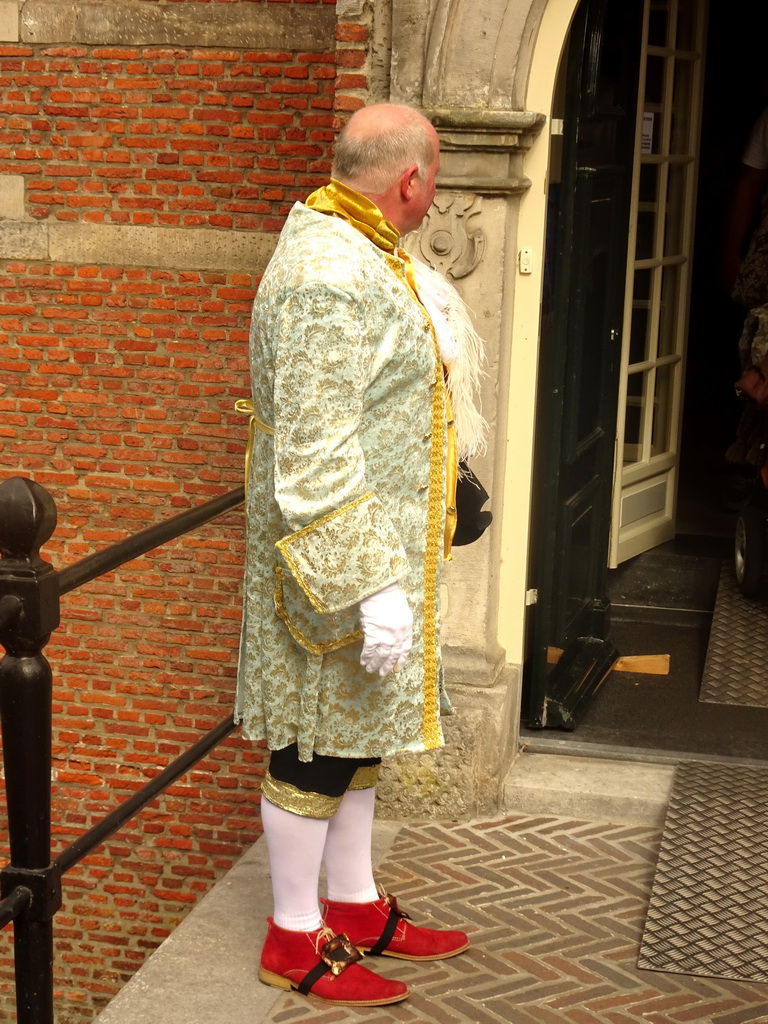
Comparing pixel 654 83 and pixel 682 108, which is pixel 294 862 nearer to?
pixel 654 83

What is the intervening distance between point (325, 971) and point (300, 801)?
15.7 inches

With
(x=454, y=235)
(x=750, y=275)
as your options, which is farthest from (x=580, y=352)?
(x=750, y=275)

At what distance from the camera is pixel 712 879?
352cm

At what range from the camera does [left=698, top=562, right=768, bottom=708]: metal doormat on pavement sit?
5012mm

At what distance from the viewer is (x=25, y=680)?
2.28 meters

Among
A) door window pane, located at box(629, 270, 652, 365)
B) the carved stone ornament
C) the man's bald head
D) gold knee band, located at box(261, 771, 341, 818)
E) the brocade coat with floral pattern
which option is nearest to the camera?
the brocade coat with floral pattern

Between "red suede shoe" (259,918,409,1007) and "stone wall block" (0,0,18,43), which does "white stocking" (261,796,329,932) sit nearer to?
"red suede shoe" (259,918,409,1007)

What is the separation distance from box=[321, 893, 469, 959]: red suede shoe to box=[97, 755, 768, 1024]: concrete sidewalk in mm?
30

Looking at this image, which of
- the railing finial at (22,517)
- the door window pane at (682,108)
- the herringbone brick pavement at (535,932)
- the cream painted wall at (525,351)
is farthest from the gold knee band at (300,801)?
the door window pane at (682,108)

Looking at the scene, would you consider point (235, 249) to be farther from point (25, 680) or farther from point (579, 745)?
point (25, 680)

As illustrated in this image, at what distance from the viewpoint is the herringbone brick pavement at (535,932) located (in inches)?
114

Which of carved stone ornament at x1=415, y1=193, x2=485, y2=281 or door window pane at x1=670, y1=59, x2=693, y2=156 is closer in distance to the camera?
carved stone ornament at x1=415, y1=193, x2=485, y2=281

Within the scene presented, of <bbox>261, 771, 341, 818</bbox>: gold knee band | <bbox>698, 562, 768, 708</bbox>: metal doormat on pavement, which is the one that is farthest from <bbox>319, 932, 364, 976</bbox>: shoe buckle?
<bbox>698, 562, 768, 708</bbox>: metal doormat on pavement

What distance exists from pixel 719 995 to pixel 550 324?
216 centimetres
